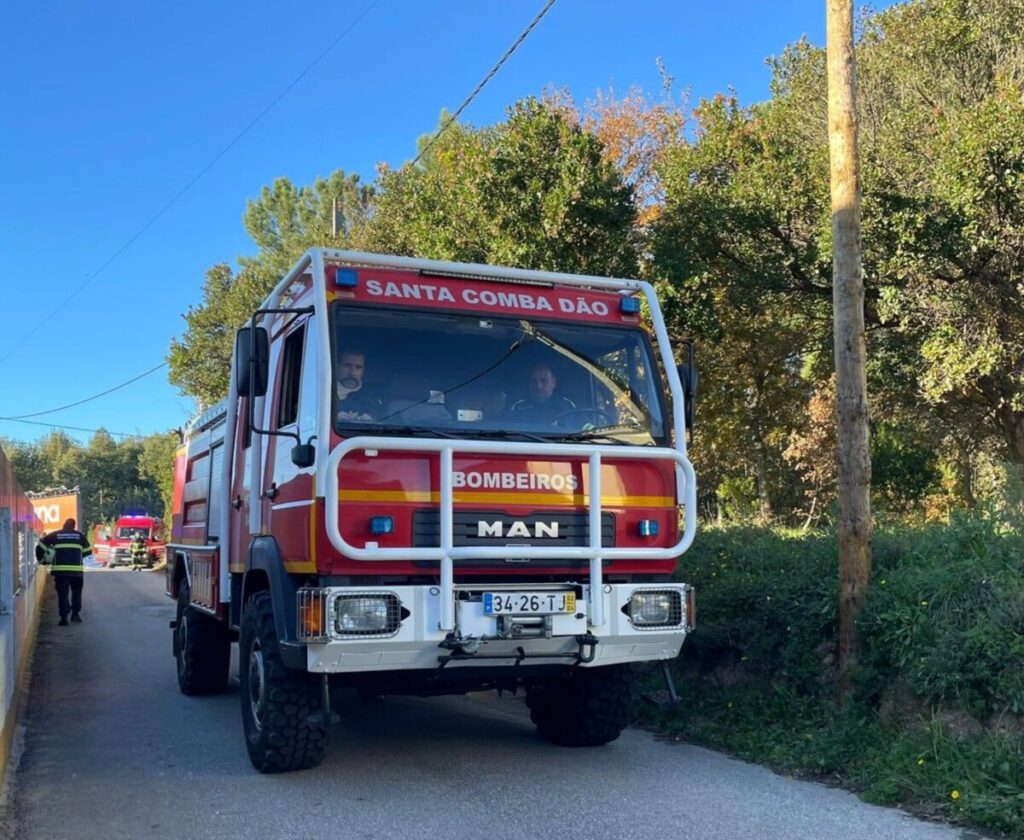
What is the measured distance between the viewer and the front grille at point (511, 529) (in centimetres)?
538

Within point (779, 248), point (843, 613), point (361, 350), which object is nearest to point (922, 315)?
point (779, 248)

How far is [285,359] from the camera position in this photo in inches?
249

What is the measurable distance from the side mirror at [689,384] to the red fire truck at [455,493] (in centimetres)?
A: 2

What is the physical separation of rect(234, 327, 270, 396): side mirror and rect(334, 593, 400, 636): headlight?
1347 mm

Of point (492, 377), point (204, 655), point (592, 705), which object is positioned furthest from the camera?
point (204, 655)

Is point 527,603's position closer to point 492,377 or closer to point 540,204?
point 492,377

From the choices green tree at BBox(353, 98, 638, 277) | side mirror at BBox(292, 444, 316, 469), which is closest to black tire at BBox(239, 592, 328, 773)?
side mirror at BBox(292, 444, 316, 469)

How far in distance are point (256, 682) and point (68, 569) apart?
10691 mm

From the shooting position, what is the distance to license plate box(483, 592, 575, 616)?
5.37 metres

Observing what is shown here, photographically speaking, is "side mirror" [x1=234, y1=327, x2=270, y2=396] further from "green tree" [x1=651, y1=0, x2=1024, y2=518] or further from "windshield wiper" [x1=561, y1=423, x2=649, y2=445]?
"green tree" [x1=651, y1=0, x2=1024, y2=518]

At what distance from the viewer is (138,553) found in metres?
35.3

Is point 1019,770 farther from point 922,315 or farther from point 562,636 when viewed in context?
point 922,315

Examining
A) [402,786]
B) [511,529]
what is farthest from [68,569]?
[511,529]

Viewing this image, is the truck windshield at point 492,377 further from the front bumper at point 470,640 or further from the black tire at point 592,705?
the black tire at point 592,705
